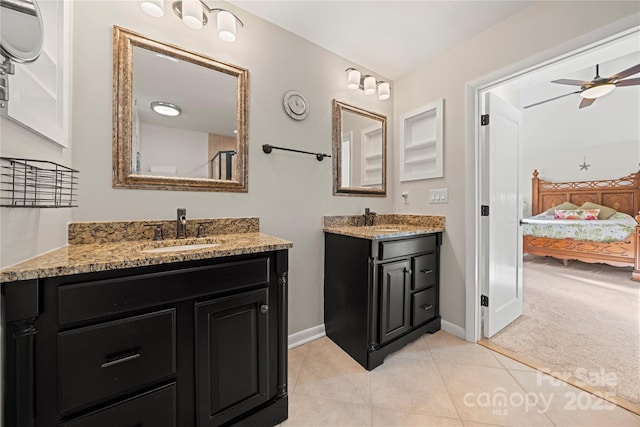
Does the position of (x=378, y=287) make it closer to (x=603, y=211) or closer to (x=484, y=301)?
(x=484, y=301)

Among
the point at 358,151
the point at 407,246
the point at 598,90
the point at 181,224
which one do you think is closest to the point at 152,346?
the point at 181,224

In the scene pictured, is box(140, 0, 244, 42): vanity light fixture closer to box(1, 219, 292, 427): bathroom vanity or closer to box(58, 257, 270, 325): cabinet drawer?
box(1, 219, 292, 427): bathroom vanity

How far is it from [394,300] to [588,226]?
14.3 feet

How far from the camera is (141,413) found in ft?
2.96

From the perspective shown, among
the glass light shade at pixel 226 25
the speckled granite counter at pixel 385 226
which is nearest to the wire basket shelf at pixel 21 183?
the glass light shade at pixel 226 25

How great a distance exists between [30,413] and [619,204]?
24.8ft

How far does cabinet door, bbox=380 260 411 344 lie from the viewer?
5.49 feet

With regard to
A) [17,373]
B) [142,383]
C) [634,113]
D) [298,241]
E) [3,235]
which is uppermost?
[634,113]

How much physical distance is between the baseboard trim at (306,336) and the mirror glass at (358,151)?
3.78ft

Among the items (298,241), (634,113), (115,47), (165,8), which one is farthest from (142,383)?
(634,113)

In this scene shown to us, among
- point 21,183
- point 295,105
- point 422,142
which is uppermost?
point 295,105

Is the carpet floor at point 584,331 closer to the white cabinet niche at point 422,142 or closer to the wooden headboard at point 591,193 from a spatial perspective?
the white cabinet niche at point 422,142

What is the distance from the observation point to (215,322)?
1041 mm

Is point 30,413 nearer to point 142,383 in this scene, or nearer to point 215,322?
point 142,383
